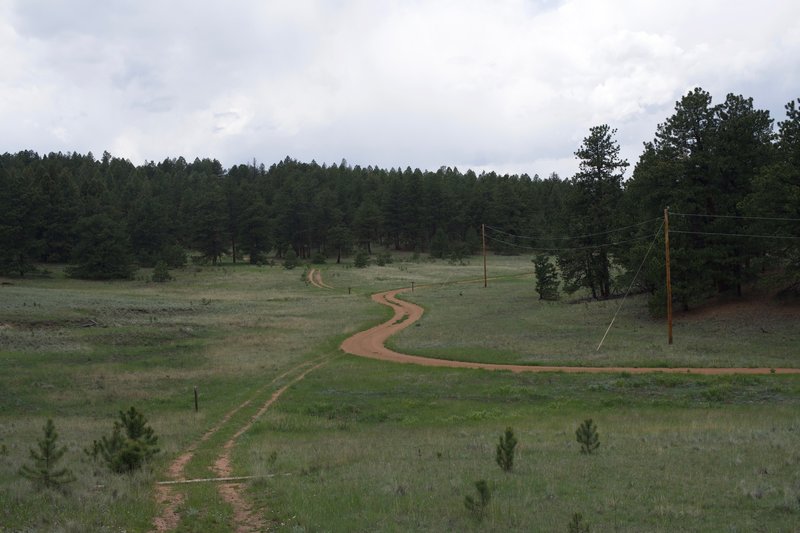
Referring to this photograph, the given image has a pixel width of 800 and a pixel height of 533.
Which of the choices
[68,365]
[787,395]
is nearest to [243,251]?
[68,365]

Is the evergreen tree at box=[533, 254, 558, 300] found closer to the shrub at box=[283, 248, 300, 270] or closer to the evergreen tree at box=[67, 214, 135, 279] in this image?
the shrub at box=[283, 248, 300, 270]

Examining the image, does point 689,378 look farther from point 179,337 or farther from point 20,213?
point 20,213

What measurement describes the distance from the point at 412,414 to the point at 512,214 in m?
128

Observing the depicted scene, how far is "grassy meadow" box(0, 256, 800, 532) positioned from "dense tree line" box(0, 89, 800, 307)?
489 centimetres

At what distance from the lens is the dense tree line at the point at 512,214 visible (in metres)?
44.7

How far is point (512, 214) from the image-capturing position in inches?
5856

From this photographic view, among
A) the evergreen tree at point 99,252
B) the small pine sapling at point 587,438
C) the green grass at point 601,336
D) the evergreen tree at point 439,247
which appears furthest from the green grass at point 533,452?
the evergreen tree at point 439,247

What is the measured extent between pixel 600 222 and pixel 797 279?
22.1 m

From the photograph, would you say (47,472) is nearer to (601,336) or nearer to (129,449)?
(129,449)

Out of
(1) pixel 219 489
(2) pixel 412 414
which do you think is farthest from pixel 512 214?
(1) pixel 219 489

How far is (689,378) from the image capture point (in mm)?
28234

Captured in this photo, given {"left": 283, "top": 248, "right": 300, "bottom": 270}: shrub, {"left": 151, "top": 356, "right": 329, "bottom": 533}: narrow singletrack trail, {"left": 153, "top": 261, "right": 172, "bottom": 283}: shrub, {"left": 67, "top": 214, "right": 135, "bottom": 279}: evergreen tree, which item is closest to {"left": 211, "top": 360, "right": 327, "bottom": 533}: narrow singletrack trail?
{"left": 151, "top": 356, "right": 329, "bottom": 533}: narrow singletrack trail

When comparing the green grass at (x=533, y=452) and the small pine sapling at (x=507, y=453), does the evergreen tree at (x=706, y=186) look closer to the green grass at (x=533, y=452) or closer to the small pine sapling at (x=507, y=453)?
the green grass at (x=533, y=452)

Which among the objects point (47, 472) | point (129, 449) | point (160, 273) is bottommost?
point (129, 449)
